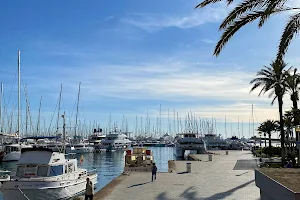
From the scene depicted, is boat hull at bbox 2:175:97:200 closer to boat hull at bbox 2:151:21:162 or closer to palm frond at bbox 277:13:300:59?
palm frond at bbox 277:13:300:59

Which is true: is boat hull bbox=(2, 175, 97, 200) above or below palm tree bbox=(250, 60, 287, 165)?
below

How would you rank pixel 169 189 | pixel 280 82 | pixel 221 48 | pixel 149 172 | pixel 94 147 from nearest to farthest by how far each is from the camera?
1. pixel 221 48
2. pixel 169 189
3. pixel 149 172
4. pixel 280 82
5. pixel 94 147

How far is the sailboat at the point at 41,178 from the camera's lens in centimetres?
2116

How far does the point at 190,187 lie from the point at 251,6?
13.0m

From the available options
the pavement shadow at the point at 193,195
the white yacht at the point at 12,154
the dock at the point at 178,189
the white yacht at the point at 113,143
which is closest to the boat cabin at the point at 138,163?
the dock at the point at 178,189

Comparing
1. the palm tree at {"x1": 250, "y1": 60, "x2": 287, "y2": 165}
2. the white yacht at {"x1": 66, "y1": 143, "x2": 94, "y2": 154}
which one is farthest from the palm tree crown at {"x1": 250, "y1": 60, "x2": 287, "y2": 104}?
the white yacht at {"x1": 66, "y1": 143, "x2": 94, "y2": 154}

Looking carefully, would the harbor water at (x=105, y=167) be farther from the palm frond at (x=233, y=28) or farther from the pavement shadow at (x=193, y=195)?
the palm frond at (x=233, y=28)

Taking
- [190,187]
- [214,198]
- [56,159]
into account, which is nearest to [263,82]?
[190,187]

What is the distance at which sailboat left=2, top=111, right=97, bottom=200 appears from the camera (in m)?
21.2

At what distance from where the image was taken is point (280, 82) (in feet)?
111

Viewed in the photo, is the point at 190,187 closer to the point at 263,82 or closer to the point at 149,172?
the point at 149,172

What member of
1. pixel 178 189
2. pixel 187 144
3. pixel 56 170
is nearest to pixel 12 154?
pixel 187 144

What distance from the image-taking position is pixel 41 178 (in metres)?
22.1

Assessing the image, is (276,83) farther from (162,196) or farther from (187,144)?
(187,144)
